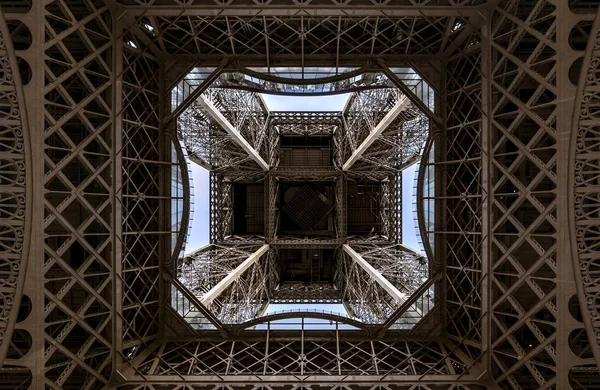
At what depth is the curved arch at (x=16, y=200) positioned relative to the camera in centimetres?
970

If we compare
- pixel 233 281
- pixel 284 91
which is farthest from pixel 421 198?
pixel 233 281

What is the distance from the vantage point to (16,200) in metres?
10.2

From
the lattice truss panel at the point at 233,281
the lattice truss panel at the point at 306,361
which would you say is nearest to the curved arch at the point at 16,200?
the lattice truss panel at the point at 306,361

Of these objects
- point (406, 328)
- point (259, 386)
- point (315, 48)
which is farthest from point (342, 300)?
point (315, 48)

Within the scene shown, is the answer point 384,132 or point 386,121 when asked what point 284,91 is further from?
point 384,132

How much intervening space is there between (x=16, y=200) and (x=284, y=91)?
1154cm

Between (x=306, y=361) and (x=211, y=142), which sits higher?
(x=211, y=142)

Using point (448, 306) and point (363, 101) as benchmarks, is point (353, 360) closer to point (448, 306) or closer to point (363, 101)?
point (448, 306)

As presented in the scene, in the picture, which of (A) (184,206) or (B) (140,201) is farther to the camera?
(A) (184,206)

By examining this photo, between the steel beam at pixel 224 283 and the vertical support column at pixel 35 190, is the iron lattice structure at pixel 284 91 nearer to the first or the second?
the vertical support column at pixel 35 190

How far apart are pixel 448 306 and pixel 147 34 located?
704 inches

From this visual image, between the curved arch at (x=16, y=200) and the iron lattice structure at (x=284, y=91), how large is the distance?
0.20 ft

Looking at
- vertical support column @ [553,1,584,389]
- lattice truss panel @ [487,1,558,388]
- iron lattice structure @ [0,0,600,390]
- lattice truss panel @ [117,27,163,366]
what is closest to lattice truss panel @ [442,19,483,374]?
iron lattice structure @ [0,0,600,390]

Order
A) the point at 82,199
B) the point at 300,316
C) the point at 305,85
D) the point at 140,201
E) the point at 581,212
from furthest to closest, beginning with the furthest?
the point at 305,85 < the point at 300,316 < the point at 140,201 < the point at 82,199 < the point at 581,212
